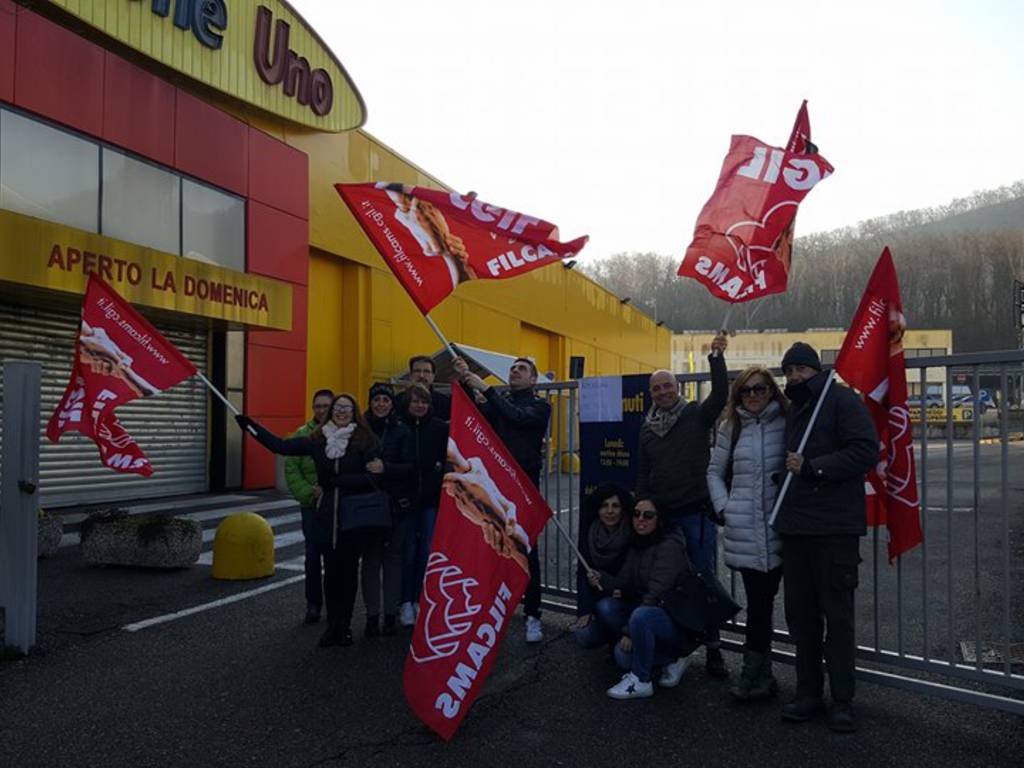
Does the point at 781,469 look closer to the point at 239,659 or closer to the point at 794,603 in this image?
the point at 794,603

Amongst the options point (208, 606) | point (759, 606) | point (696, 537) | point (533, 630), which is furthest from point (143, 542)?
point (759, 606)

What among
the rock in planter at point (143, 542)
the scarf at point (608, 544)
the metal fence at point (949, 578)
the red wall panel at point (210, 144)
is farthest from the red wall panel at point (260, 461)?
the scarf at point (608, 544)

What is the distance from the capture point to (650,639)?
476 cm

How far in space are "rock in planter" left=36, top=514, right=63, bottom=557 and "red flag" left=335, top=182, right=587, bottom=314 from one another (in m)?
5.75

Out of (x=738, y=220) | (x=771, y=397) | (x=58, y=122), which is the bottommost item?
(x=771, y=397)

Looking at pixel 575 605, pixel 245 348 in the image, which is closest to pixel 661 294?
pixel 245 348

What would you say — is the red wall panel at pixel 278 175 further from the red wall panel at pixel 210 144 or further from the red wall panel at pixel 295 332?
the red wall panel at pixel 295 332

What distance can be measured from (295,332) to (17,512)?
42.3ft

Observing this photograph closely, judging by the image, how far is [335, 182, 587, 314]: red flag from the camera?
5492 millimetres

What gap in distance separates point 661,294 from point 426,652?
375ft

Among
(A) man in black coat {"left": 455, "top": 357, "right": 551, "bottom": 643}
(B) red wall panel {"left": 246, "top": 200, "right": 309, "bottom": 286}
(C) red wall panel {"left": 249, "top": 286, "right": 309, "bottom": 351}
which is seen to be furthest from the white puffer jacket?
(C) red wall panel {"left": 249, "top": 286, "right": 309, "bottom": 351}

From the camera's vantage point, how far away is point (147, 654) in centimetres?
566

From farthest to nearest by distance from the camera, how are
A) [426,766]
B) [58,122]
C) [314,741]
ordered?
[58,122] < [314,741] < [426,766]

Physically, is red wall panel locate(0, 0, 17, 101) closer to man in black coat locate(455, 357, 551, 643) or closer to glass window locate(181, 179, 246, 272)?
glass window locate(181, 179, 246, 272)
